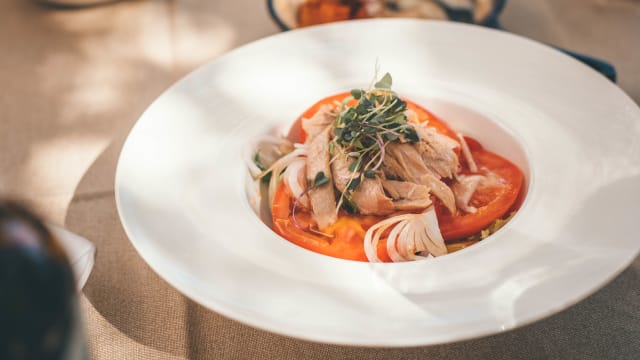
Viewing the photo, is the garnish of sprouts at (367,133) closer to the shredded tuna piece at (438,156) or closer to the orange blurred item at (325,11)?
the shredded tuna piece at (438,156)

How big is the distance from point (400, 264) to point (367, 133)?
1.30 feet

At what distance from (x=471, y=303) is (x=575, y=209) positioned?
378 millimetres

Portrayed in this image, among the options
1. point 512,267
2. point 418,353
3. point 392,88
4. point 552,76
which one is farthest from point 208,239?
point 552,76

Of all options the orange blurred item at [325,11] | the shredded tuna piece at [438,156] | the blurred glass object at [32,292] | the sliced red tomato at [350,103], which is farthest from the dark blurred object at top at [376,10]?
the blurred glass object at [32,292]

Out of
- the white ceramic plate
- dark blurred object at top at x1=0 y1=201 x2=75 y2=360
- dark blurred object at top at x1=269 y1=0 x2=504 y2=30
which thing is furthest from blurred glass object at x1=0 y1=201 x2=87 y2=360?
dark blurred object at top at x1=269 y1=0 x2=504 y2=30

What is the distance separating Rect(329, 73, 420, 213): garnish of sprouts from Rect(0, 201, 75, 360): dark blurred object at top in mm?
968

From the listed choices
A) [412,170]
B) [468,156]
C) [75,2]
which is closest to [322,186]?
[412,170]

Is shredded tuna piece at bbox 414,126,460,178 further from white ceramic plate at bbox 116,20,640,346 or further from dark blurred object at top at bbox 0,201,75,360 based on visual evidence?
dark blurred object at top at bbox 0,201,75,360

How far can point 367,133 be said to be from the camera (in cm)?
144

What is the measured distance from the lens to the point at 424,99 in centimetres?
169

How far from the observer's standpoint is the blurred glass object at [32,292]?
1.42ft

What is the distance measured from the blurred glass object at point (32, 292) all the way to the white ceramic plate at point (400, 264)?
581mm

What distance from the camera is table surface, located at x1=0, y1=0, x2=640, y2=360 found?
127cm

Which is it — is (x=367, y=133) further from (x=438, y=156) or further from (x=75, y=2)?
(x=75, y=2)
